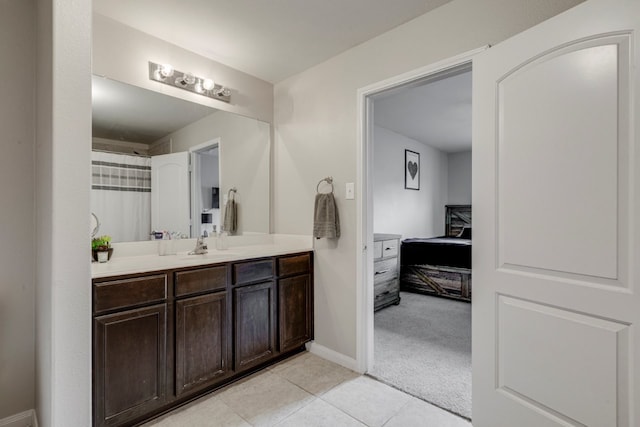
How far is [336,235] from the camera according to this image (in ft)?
7.66

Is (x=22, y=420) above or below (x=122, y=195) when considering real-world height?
below

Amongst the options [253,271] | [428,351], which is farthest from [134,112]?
[428,351]

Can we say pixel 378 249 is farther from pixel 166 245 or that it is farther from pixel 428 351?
pixel 166 245

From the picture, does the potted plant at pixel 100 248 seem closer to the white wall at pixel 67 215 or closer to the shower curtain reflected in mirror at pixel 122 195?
the shower curtain reflected in mirror at pixel 122 195

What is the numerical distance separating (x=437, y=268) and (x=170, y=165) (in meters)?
3.60

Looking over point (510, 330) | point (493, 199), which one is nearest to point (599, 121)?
point (493, 199)

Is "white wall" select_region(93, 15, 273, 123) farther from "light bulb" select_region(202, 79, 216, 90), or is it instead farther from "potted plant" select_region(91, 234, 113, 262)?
A: "potted plant" select_region(91, 234, 113, 262)

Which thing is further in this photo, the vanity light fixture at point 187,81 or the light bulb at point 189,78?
the light bulb at point 189,78

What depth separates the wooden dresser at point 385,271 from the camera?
361 cm

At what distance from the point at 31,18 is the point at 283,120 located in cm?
172

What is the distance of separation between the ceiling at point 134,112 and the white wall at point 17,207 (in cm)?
33

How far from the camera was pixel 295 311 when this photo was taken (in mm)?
2441

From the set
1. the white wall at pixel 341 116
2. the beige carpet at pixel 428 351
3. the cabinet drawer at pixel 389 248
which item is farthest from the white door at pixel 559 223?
the cabinet drawer at pixel 389 248

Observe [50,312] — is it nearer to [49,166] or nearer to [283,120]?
[49,166]
